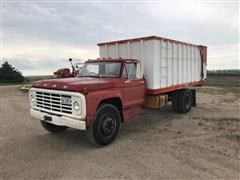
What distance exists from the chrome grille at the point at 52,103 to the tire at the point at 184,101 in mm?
5676

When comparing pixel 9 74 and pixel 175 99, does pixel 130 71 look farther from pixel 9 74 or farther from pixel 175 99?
pixel 9 74

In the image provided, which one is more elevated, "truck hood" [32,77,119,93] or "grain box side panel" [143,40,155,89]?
"grain box side panel" [143,40,155,89]

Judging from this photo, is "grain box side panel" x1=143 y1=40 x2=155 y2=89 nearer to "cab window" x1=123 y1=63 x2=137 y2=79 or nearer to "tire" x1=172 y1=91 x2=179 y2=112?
"cab window" x1=123 y1=63 x2=137 y2=79

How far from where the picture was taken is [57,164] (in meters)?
4.88

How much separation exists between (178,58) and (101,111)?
5.04 m

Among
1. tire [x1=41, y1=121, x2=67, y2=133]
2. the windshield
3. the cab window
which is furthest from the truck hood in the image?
tire [x1=41, y1=121, x2=67, y2=133]

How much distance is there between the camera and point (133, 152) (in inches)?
217

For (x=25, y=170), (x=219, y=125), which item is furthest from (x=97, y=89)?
(x=219, y=125)

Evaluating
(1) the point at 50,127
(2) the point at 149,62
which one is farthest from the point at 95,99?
(2) the point at 149,62

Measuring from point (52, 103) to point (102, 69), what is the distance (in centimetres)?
189

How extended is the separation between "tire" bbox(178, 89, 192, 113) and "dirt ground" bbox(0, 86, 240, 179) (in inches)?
52.7

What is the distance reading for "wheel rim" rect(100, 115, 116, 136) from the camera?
5.89 m

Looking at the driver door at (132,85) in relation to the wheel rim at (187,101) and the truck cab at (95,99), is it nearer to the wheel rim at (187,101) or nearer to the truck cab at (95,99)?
A: the truck cab at (95,99)

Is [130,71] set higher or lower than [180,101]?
higher
